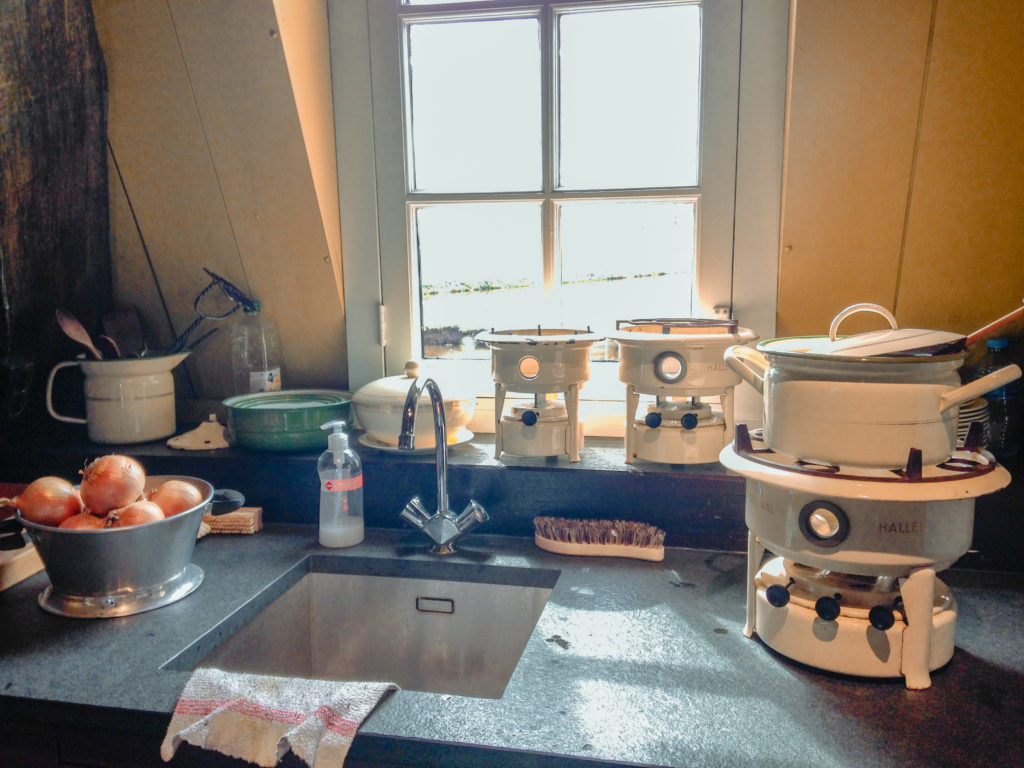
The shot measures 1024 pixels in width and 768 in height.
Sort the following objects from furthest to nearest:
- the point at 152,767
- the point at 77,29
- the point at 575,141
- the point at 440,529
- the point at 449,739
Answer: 1. the point at 575,141
2. the point at 77,29
3. the point at 440,529
4. the point at 152,767
5. the point at 449,739

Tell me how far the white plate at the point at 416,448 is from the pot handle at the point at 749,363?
64 cm

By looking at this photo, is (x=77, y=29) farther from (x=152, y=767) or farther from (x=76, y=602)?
(x=152, y=767)

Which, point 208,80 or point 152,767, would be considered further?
A: point 208,80

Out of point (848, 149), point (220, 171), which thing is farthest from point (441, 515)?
point (848, 149)

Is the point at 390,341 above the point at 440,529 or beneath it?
above

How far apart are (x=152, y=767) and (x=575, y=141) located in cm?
132

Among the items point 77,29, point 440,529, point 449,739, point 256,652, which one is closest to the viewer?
point 449,739

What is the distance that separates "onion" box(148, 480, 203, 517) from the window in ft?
1.94

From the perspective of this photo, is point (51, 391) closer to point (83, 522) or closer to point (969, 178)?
point (83, 522)

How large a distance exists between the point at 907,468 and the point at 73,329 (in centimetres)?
152

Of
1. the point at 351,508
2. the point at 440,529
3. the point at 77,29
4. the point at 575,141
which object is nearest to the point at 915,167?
the point at 575,141

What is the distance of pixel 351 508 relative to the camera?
1.50m

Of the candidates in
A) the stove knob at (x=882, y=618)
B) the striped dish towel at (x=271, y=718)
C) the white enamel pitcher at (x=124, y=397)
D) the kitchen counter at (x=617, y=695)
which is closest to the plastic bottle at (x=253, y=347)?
the white enamel pitcher at (x=124, y=397)

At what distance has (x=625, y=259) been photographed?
1682mm
